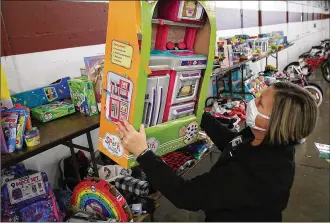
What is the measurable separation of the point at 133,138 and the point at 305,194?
2.68m

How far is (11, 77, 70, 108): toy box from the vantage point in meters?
1.56

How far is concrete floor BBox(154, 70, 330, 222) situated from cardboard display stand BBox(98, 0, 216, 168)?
1.62 m

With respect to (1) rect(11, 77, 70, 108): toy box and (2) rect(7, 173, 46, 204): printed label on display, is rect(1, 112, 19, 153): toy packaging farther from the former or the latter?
(2) rect(7, 173, 46, 204): printed label on display

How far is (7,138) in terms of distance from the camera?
3.75 feet

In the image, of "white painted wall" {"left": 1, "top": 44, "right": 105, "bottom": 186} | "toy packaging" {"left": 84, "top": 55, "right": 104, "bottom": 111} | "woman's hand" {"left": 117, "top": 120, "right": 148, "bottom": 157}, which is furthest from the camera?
"white painted wall" {"left": 1, "top": 44, "right": 105, "bottom": 186}

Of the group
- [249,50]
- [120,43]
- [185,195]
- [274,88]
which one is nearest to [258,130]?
[274,88]

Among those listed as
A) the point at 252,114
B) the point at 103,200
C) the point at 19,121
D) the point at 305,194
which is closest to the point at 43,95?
the point at 19,121

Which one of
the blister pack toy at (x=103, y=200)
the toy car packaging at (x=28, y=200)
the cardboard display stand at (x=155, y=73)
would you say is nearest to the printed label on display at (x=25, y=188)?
the toy car packaging at (x=28, y=200)

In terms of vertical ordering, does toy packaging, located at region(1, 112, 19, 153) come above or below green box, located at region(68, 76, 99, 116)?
below

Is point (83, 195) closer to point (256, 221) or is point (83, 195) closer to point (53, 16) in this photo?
point (256, 221)

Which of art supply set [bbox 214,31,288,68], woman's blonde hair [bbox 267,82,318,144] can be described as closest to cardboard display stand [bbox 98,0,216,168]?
woman's blonde hair [bbox 267,82,318,144]

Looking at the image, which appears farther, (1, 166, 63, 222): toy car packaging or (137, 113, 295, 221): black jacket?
(1, 166, 63, 222): toy car packaging

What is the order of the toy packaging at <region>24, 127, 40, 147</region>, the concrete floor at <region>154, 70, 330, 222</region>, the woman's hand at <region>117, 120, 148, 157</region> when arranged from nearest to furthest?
the woman's hand at <region>117, 120, 148, 157</region>, the toy packaging at <region>24, 127, 40, 147</region>, the concrete floor at <region>154, 70, 330, 222</region>

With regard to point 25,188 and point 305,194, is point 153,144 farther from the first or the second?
Result: point 305,194
